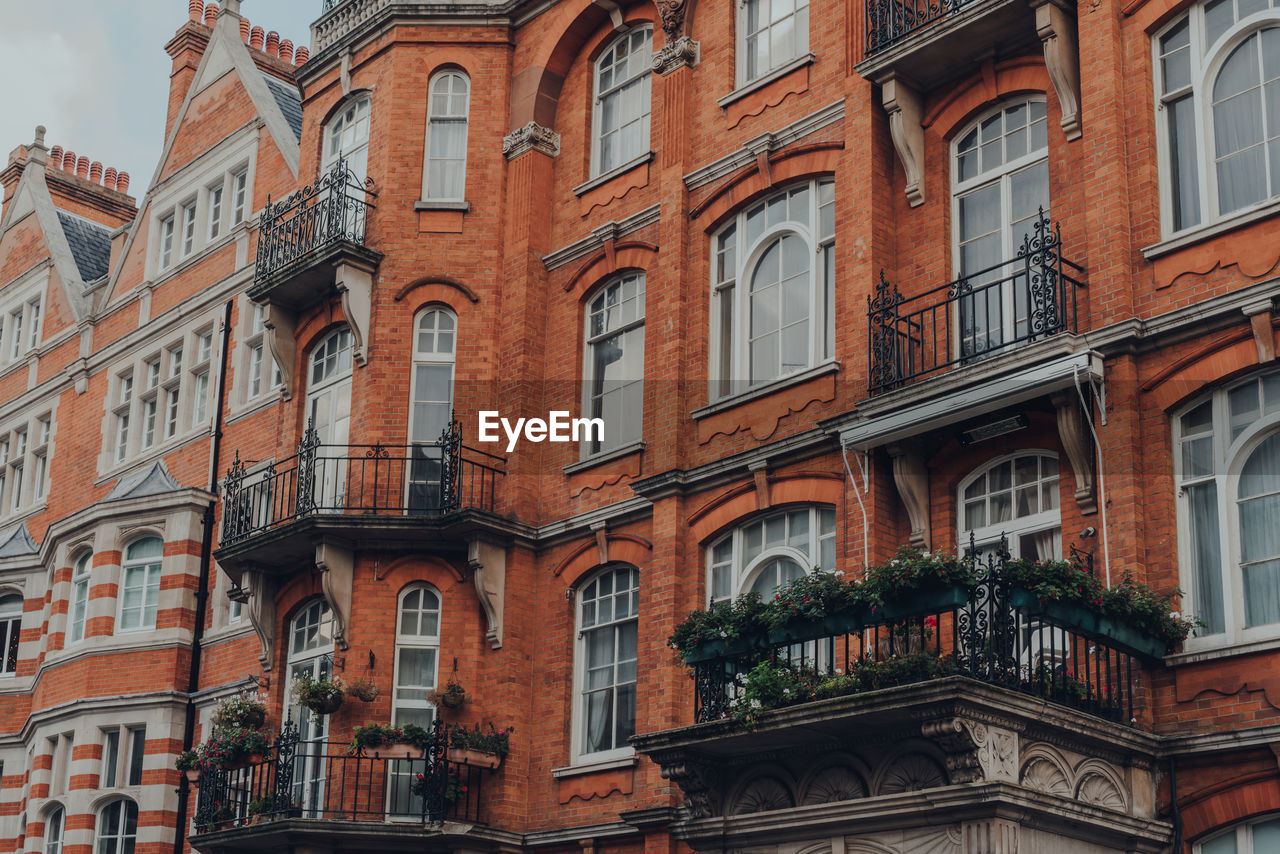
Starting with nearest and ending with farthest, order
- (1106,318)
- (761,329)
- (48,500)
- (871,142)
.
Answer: (1106,318), (871,142), (761,329), (48,500)

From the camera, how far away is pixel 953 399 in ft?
51.6

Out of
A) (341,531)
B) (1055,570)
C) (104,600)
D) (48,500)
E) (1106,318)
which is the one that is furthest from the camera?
(48,500)

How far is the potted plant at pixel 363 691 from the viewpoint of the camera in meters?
20.5

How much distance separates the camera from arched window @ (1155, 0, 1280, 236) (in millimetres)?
14977

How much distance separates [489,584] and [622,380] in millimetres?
3057

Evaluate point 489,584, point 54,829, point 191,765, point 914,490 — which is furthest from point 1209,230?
point 54,829

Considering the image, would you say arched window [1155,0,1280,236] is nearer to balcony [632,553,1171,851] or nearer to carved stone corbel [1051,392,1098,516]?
carved stone corbel [1051,392,1098,516]

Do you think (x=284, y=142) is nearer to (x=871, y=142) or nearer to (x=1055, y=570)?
(x=871, y=142)

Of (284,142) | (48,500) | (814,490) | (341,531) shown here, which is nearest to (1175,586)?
(814,490)

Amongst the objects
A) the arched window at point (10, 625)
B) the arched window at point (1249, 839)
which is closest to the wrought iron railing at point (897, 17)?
the arched window at point (1249, 839)

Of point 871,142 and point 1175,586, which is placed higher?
point 871,142

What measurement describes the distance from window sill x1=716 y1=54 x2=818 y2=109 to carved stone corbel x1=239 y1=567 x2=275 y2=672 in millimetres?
8977

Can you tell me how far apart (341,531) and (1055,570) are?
10385mm

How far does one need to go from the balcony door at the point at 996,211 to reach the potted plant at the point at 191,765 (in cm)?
1195
